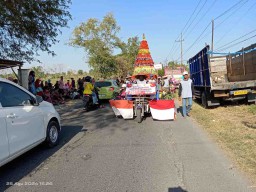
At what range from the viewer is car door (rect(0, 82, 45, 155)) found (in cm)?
479

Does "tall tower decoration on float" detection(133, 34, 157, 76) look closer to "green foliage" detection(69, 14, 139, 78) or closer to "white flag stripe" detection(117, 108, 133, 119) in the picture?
"white flag stripe" detection(117, 108, 133, 119)

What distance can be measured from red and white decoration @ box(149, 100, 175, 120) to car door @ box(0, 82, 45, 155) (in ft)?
15.5

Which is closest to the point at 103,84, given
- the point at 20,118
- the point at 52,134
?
the point at 52,134

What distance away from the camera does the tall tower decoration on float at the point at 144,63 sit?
12.4m

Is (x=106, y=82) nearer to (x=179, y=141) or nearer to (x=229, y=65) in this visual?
(x=229, y=65)

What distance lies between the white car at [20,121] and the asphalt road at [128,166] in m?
0.47

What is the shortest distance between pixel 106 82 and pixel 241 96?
Result: 8.97 meters

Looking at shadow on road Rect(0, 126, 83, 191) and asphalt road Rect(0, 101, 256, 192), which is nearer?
asphalt road Rect(0, 101, 256, 192)

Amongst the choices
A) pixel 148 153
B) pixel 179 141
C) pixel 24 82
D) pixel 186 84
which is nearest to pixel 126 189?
pixel 148 153

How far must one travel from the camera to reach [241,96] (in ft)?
39.0
